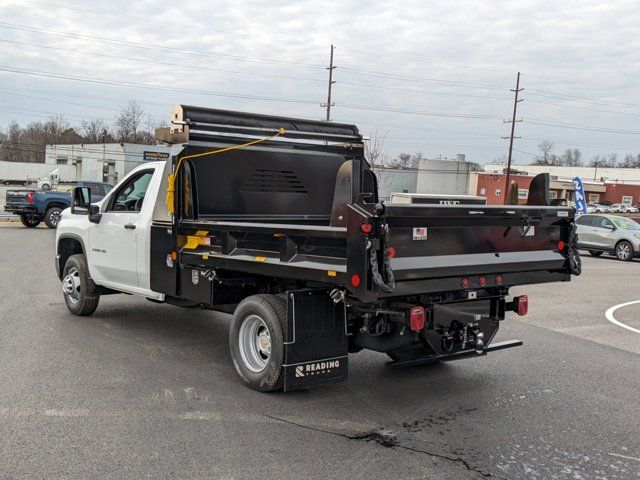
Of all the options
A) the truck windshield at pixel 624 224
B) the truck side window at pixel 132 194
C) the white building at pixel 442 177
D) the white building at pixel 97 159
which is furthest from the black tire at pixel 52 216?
the white building at pixel 442 177

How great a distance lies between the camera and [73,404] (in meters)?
4.94

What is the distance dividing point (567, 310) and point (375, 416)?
659cm

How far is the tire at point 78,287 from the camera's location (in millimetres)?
8125

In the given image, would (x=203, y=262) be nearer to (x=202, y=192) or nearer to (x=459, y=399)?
(x=202, y=192)

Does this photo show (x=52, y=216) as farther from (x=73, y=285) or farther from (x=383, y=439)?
(x=383, y=439)

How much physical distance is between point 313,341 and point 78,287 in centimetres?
457

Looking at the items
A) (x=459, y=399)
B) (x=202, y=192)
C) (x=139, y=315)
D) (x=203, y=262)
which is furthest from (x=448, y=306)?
(x=139, y=315)

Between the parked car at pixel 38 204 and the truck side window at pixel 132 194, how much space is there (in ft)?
56.9

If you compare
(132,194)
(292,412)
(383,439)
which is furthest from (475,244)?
(132,194)

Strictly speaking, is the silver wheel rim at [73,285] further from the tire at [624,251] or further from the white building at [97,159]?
the white building at [97,159]

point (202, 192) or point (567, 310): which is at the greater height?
point (202, 192)

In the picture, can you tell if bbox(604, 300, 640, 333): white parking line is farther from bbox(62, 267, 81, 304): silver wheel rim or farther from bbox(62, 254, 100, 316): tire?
bbox(62, 267, 81, 304): silver wheel rim

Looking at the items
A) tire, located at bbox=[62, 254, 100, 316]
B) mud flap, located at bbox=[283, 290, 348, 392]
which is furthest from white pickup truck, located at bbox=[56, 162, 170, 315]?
mud flap, located at bbox=[283, 290, 348, 392]

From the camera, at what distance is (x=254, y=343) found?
562 centimetres
